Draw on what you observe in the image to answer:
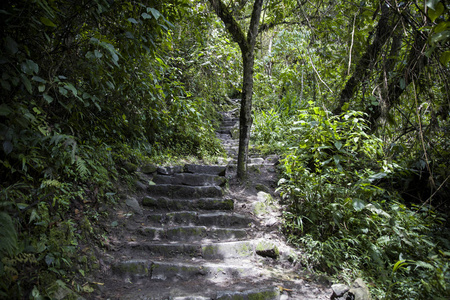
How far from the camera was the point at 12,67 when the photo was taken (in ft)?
6.84

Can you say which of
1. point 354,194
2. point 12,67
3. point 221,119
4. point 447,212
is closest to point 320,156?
point 354,194

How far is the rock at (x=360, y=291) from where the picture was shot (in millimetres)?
2324

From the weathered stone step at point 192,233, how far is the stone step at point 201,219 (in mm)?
213

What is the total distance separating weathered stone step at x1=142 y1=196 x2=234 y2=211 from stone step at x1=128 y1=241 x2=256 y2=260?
36.8 inches

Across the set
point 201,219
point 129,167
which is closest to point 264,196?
point 201,219

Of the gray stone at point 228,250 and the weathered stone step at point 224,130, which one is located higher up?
the weathered stone step at point 224,130

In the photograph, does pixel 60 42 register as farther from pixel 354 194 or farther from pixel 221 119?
pixel 221 119

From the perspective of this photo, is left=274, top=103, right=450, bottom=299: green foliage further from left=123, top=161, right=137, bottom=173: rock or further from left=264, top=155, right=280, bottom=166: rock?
left=123, top=161, right=137, bottom=173: rock

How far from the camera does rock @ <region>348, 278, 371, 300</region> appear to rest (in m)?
2.32

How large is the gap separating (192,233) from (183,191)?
111 centimetres

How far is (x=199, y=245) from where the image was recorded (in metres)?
3.25

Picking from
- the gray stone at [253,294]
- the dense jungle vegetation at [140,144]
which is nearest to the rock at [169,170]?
the dense jungle vegetation at [140,144]

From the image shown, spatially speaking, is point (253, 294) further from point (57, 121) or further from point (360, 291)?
point (57, 121)

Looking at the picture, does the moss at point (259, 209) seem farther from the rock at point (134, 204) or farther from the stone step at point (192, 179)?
the rock at point (134, 204)
